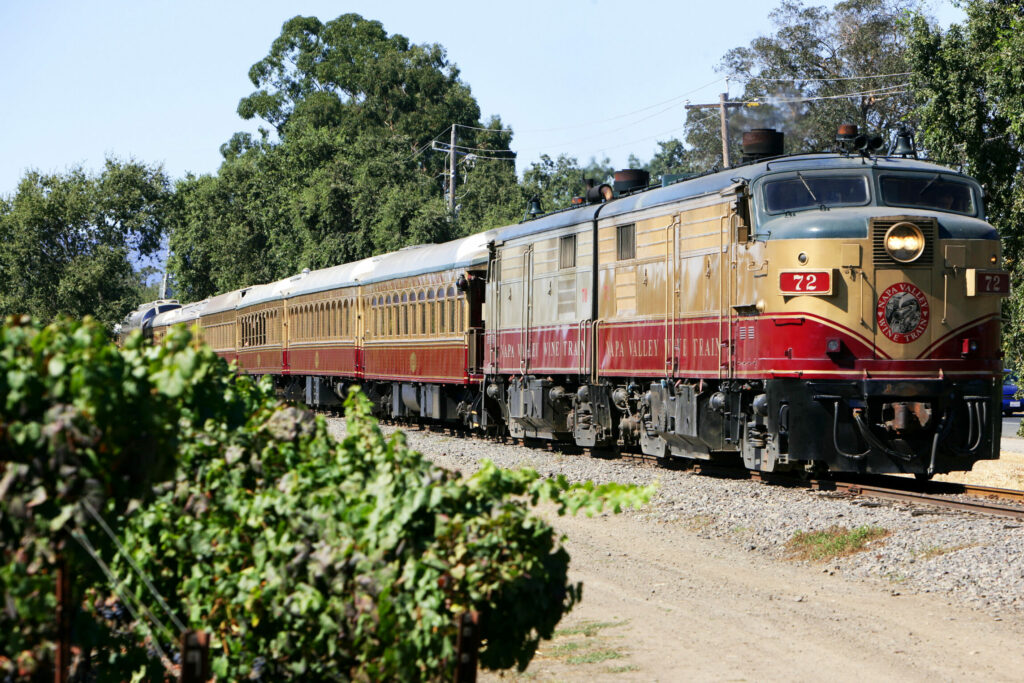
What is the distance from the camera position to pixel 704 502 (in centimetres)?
1507

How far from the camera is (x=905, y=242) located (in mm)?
14734

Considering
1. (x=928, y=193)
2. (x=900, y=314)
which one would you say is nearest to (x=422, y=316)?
(x=928, y=193)

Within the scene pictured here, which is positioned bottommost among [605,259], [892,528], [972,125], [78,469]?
[892,528]

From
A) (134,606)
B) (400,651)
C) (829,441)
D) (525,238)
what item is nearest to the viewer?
(400,651)

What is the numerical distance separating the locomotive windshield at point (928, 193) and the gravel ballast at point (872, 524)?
3.70 metres

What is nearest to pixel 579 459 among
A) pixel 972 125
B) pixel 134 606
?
pixel 972 125

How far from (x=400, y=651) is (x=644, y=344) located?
562 inches

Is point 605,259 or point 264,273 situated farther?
point 264,273

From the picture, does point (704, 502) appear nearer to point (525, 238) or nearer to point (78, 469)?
point (525, 238)

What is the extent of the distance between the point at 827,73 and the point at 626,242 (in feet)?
157

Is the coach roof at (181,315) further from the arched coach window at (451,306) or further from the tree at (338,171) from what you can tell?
the arched coach window at (451,306)

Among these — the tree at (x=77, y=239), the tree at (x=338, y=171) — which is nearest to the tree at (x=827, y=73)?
the tree at (x=338, y=171)

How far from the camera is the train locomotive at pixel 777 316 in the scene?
14672mm

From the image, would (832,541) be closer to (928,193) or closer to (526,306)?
(928,193)
